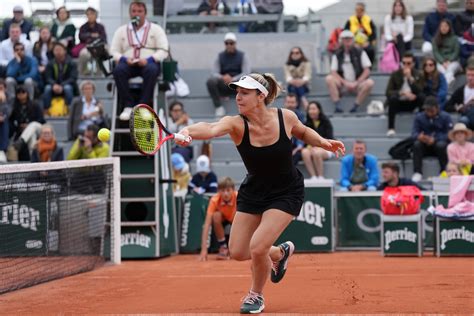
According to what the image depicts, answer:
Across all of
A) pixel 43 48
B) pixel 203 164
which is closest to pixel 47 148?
pixel 203 164

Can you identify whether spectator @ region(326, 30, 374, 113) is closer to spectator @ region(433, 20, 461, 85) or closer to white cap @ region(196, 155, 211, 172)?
spectator @ region(433, 20, 461, 85)

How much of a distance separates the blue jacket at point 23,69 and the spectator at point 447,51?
8080 mm

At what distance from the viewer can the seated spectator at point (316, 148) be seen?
18484 millimetres

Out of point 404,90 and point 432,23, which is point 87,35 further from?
point 432,23

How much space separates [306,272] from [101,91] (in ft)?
34.0

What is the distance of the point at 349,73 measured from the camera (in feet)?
69.1

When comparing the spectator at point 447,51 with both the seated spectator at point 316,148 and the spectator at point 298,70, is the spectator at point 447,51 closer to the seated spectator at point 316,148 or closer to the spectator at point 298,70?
the spectator at point 298,70

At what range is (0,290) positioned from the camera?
37.6ft

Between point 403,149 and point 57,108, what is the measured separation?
7.13 meters

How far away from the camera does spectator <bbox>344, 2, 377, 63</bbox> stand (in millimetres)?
21547

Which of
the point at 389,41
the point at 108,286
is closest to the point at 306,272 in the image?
the point at 108,286

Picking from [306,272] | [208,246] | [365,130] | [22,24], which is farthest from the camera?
[22,24]

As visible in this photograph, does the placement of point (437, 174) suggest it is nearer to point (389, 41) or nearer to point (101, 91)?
point (389, 41)

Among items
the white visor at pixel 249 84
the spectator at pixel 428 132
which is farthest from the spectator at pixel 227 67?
the white visor at pixel 249 84
